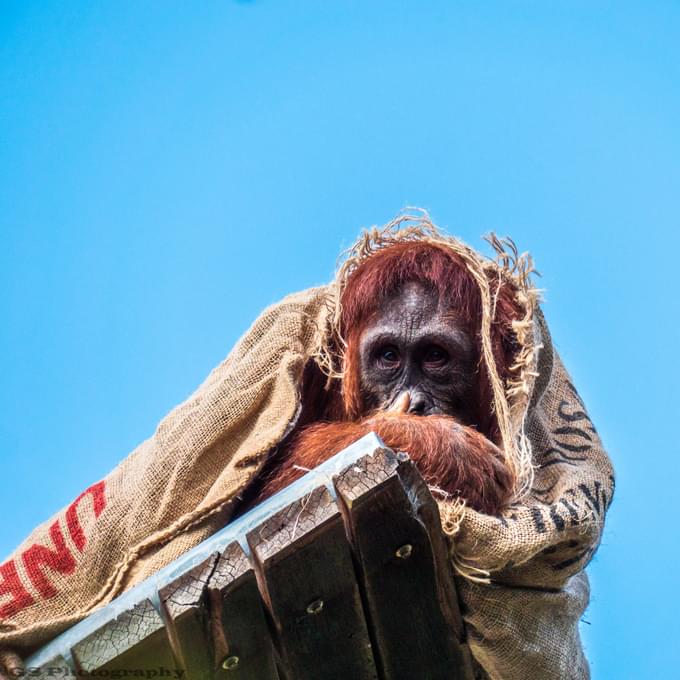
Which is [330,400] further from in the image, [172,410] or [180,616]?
[180,616]

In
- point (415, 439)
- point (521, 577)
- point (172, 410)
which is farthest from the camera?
point (172, 410)

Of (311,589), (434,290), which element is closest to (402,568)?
(311,589)

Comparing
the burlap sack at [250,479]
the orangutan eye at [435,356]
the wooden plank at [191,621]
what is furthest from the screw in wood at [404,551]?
the orangutan eye at [435,356]

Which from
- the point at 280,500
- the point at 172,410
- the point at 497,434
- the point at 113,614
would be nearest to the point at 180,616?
the point at 113,614

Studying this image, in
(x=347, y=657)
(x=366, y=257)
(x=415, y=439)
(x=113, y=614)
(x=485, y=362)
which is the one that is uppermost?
(x=366, y=257)

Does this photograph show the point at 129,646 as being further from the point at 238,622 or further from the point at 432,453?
the point at 432,453

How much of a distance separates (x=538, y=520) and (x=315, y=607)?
40 cm

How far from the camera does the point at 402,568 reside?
5.19ft

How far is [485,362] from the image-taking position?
2.42m

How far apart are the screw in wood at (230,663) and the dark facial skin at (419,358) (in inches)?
37.0

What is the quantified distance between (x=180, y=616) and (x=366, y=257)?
4.30ft

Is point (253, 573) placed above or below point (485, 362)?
below

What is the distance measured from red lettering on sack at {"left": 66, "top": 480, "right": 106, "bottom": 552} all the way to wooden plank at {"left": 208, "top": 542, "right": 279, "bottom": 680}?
50cm

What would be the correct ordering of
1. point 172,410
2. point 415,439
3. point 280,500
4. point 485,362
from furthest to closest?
1. point 485,362
2. point 172,410
3. point 415,439
4. point 280,500
